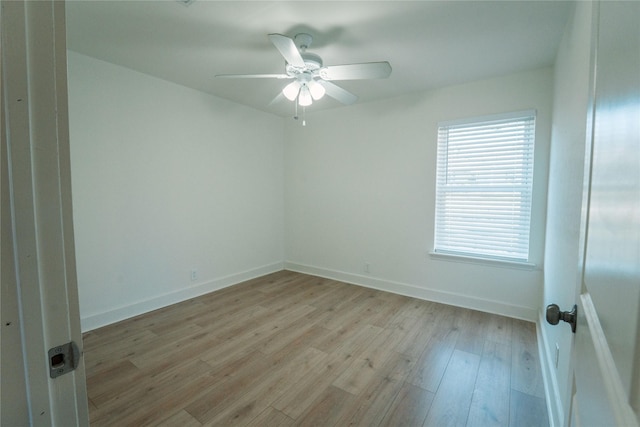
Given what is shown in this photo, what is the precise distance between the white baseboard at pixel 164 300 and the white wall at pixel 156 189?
0.01 meters

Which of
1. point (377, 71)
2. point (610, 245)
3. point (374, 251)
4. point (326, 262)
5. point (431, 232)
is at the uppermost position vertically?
point (377, 71)

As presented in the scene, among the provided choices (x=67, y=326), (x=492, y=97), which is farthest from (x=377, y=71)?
(x=67, y=326)

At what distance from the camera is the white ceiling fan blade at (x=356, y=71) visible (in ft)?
6.36

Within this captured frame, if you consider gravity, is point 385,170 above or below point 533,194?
above

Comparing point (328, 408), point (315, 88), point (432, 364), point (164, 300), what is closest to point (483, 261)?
point (432, 364)

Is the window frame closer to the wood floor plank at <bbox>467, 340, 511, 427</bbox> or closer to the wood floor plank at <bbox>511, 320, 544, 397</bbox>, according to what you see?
the wood floor plank at <bbox>511, 320, 544, 397</bbox>

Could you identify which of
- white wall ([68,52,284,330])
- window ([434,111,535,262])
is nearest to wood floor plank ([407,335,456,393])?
window ([434,111,535,262])

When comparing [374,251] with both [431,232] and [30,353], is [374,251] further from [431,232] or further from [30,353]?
[30,353]

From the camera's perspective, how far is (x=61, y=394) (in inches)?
20.6

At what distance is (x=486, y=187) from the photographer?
2.91 meters

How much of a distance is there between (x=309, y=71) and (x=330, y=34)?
30 centimetres

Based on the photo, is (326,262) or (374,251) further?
(326,262)

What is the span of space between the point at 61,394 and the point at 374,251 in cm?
341

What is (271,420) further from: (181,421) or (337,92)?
(337,92)
